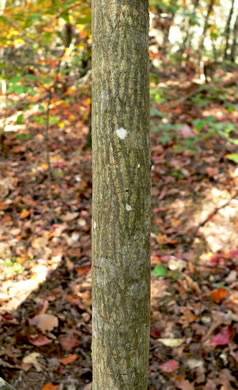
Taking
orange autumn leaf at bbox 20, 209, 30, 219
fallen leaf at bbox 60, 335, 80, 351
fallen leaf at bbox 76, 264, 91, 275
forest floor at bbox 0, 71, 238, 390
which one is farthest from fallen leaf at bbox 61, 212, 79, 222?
fallen leaf at bbox 60, 335, 80, 351

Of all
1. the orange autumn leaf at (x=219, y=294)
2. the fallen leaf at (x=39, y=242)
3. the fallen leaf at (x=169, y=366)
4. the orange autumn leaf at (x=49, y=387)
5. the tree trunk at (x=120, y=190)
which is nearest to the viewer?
the tree trunk at (x=120, y=190)

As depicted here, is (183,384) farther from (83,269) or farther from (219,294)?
(83,269)

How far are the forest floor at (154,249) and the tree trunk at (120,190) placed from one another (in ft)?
3.99

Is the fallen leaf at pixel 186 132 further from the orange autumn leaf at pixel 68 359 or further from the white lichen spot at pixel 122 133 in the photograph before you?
the white lichen spot at pixel 122 133

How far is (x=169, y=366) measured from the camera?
290 centimetres

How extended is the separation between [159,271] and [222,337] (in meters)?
0.96

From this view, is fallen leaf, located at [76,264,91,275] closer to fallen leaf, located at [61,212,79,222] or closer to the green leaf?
the green leaf

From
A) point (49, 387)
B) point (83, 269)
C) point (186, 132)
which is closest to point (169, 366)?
point (49, 387)

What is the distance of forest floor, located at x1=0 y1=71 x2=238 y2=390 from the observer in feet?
9.50

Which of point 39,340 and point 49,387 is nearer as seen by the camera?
point 49,387

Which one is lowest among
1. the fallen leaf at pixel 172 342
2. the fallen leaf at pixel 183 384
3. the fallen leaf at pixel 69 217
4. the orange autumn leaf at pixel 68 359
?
the fallen leaf at pixel 183 384

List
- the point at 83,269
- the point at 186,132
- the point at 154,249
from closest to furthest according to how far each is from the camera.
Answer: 1. the point at 83,269
2. the point at 154,249
3. the point at 186,132

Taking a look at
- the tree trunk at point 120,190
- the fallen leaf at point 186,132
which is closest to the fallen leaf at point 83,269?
the tree trunk at point 120,190

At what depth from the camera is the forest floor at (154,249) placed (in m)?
2.89
